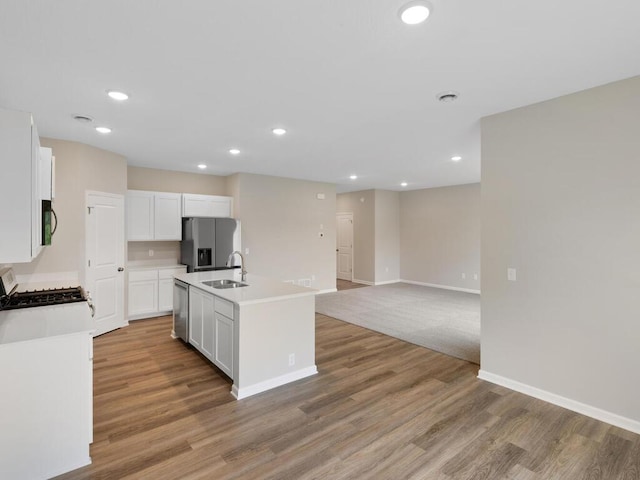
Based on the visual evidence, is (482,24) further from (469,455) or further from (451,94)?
(469,455)

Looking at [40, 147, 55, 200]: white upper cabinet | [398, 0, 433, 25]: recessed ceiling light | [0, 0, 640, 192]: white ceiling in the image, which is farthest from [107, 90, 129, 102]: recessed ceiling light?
[398, 0, 433, 25]: recessed ceiling light

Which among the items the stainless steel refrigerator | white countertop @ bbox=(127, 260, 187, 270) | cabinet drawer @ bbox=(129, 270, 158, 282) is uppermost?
the stainless steel refrigerator

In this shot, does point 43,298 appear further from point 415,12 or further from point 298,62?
point 415,12

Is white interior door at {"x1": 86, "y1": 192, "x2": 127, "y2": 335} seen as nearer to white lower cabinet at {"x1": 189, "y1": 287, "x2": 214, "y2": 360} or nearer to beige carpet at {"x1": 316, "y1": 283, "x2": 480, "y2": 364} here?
white lower cabinet at {"x1": 189, "y1": 287, "x2": 214, "y2": 360}

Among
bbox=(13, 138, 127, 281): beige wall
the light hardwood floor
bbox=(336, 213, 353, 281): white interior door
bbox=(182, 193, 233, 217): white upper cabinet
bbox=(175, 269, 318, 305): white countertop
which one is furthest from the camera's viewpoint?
bbox=(336, 213, 353, 281): white interior door

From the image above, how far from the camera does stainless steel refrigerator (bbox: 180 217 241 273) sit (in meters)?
5.59

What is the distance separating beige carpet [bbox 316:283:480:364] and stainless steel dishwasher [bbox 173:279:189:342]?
250 cm

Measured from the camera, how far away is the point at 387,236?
9.15 m

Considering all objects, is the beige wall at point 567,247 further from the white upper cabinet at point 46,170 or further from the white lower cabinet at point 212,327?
the white upper cabinet at point 46,170

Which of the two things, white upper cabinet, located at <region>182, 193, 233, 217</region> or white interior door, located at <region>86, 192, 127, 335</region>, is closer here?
white interior door, located at <region>86, 192, 127, 335</region>

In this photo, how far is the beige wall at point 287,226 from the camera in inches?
251

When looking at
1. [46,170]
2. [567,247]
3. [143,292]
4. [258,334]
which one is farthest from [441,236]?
[46,170]

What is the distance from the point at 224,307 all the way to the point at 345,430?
1.55 meters

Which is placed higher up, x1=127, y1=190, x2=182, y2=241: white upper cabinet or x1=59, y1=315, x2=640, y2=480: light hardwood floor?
x1=127, y1=190, x2=182, y2=241: white upper cabinet
